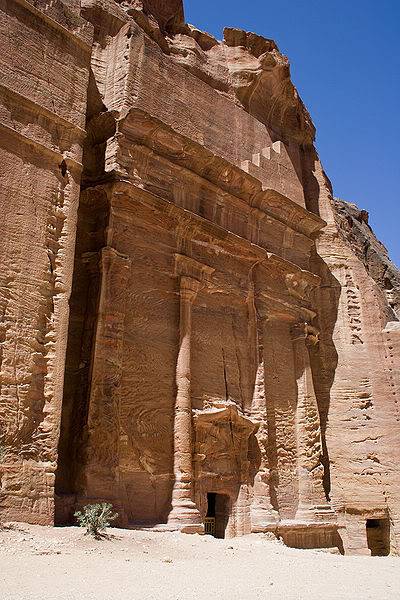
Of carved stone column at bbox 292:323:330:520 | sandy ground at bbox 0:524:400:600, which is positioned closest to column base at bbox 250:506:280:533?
carved stone column at bbox 292:323:330:520

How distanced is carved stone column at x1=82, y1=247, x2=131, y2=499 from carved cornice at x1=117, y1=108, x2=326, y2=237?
3.01 metres

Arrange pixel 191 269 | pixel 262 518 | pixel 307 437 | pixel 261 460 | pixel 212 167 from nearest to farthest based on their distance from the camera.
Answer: pixel 262 518 < pixel 191 269 < pixel 261 460 < pixel 212 167 < pixel 307 437

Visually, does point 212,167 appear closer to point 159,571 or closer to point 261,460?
point 261,460

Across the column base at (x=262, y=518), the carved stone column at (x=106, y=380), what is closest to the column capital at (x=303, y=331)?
the column base at (x=262, y=518)

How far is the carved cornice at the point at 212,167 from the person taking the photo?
12.9m

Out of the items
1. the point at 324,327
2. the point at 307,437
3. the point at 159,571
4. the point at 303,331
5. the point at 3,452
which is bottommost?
the point at 159,571

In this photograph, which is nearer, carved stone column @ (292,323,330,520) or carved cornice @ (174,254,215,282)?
carved cornice @ (174,254,215,282)

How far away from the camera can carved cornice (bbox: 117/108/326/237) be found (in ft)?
42.2

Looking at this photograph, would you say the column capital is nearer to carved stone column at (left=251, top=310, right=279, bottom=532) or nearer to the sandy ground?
carved stone column at (left=251, top=310, right=279, bottom=532)

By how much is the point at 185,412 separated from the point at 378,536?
7.44 metres

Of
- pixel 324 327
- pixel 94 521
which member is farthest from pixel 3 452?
pixel 324 327

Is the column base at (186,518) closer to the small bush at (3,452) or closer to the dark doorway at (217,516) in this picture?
the dark doorway at (217,516)

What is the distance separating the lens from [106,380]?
1075 cm

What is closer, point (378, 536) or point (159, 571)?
point (159, 571)
